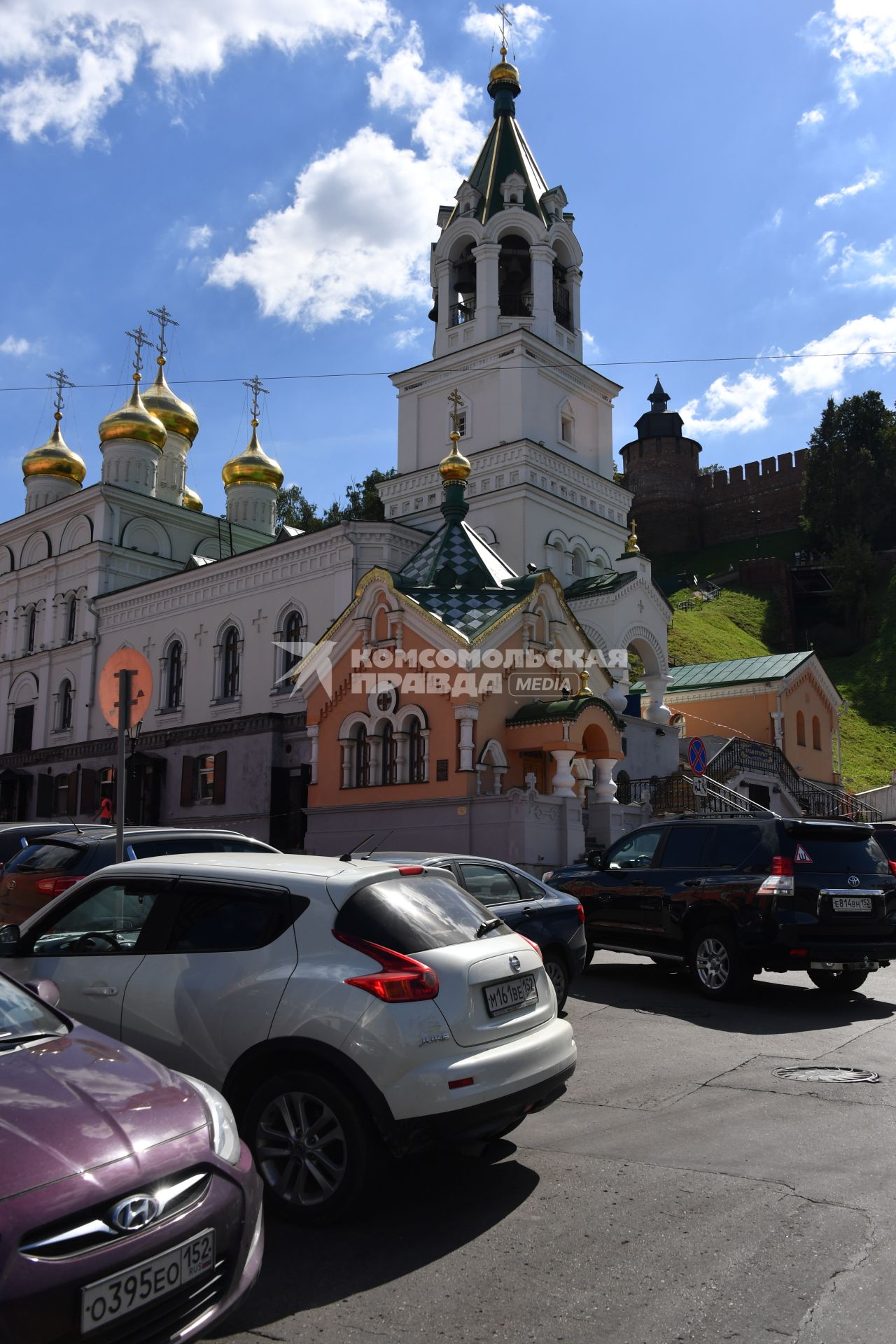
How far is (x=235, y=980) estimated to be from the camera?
186 inches

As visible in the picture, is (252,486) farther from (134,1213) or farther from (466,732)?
(134,1213)

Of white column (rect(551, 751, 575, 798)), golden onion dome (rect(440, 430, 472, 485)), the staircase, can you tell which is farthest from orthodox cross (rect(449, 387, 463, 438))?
the staircase

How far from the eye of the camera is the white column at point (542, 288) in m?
31.9

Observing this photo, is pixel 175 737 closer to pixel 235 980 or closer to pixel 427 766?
pixel 427 766

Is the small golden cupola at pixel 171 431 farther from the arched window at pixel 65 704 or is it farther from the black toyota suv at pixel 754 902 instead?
the black toyota suv at pixel 754 902

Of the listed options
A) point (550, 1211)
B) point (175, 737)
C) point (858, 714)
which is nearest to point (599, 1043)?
point (550, 1211)

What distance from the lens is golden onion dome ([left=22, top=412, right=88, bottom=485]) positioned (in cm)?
4272

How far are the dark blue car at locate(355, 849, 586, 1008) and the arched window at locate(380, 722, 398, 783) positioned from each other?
36.1 ft

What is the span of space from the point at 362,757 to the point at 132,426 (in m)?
23.1

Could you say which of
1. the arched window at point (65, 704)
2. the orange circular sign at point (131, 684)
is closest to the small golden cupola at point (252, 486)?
the arched window at point (65, 704)

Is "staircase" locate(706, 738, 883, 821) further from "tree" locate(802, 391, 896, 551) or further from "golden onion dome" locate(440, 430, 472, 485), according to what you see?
"tree" locate(802, 391, 896, 551)

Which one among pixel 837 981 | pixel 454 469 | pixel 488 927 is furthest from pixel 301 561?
pixel 488 927

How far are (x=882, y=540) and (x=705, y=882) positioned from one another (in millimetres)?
63029

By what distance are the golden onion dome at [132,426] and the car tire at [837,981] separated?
34027 mm
